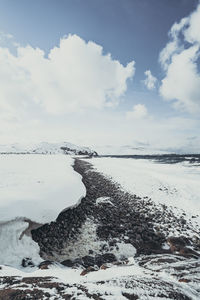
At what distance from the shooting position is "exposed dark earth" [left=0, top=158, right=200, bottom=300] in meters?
3.46

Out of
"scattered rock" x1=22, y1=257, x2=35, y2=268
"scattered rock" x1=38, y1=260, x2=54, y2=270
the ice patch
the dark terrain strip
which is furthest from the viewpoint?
the dark terrain strip

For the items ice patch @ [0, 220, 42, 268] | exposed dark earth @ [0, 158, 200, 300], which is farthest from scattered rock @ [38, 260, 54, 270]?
ice patch @ [0, 220, 42, 268]

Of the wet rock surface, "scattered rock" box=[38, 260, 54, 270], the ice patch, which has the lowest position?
the wet rock surface

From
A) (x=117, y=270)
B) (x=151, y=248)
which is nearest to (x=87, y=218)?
(x=151, y=248)

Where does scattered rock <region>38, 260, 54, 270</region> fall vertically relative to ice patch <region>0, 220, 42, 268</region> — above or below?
below

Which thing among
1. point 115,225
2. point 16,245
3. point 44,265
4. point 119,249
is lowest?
point 119,249

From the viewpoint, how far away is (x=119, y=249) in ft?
23.6

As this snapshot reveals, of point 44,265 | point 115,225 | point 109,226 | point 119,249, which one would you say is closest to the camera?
point 44,265

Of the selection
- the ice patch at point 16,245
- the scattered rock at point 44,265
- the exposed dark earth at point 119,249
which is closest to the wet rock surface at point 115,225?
the exposed dark earth at point 119,249

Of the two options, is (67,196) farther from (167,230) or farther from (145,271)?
(145,271)

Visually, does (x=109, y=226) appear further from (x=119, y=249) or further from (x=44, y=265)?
(x=44, y=265)

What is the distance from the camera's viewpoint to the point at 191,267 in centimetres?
526

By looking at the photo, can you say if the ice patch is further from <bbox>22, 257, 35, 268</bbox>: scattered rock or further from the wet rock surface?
the wet rock surface

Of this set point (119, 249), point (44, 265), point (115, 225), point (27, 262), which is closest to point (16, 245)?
point (27, 262)
